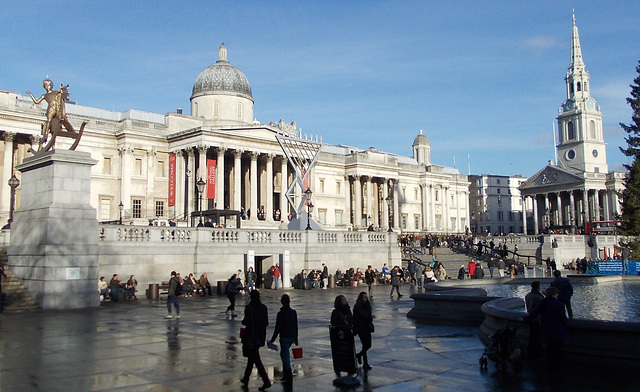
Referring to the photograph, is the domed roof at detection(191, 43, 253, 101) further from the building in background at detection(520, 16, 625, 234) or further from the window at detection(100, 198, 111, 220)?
the building in background at detection(520, 16, 625, 234)

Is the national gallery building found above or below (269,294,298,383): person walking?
above

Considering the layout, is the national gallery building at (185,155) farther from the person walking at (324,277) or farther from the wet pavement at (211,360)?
the wet pavement at (211,360)

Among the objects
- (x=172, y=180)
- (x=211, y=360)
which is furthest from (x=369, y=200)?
(x=211, y=360)

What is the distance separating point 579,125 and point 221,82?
81.7 m

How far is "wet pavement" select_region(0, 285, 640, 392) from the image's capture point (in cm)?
928

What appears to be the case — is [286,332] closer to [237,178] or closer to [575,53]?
[237,178]

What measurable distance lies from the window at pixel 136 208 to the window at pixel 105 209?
2275 mm

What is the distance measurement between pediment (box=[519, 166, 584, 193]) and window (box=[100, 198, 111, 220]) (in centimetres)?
8036

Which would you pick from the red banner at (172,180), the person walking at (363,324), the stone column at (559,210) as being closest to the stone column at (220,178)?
the red banner at (172,180)

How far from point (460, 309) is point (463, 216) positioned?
83.1m

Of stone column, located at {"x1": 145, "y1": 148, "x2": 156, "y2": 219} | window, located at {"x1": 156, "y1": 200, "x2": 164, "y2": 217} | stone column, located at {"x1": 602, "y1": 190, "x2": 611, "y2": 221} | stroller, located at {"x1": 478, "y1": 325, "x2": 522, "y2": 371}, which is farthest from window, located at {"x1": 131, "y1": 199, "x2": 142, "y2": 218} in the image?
stone column, located at {"x1": 602, "y1": 190, "x2": 611, "y2": 221}

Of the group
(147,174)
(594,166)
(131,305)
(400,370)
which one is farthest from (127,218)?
(594,166)

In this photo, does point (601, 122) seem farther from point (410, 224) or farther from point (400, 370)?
point (400, 370)

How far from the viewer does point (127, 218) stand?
184 ft
